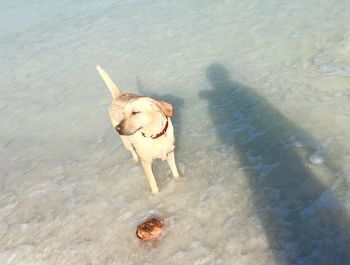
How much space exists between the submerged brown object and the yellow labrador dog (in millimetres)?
650

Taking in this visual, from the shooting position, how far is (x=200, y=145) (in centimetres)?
600

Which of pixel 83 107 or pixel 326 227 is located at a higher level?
pixel 326 227

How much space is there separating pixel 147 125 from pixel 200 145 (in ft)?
6.20

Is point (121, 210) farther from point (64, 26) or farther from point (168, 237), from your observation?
point (64, 26)

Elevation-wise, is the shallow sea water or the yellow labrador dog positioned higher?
the yellow labrador dog

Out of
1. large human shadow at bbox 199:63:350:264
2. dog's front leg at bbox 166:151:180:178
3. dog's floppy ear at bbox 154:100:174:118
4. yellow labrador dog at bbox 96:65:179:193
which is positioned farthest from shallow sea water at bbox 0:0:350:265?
dog's floppy ear at bbox 154:100:174:118

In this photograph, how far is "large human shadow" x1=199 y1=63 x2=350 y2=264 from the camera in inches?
157

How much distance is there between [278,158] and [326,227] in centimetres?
138

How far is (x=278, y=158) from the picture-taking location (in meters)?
5.31

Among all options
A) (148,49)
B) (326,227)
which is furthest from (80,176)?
(148,49)

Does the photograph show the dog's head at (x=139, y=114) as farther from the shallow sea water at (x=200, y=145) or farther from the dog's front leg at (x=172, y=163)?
the shallow sea water at (x=200, y=145)

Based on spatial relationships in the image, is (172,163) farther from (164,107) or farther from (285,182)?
(285,182)

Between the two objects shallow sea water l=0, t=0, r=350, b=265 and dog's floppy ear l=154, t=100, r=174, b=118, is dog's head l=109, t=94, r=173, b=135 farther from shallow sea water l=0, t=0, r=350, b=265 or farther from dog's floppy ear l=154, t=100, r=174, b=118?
shallow sea water l=0, t=0, r=350, b=265

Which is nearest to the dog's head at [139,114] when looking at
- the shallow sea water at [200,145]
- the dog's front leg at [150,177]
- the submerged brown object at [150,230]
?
the dog's front leg at [150,177]
